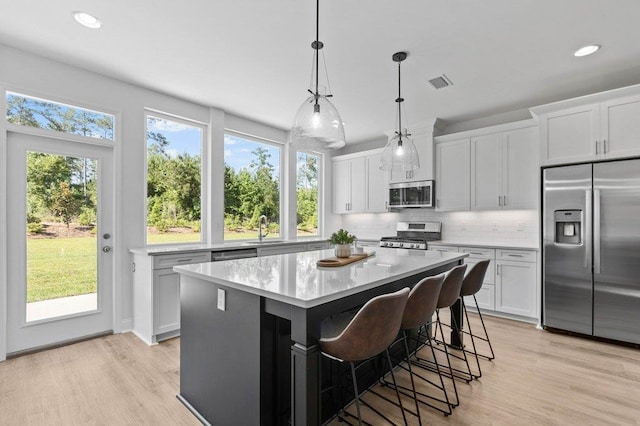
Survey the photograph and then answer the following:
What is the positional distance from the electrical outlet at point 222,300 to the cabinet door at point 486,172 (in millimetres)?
3867

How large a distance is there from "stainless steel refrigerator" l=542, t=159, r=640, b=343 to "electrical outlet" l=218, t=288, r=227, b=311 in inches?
144

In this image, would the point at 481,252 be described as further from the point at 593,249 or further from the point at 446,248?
the point at 593,249

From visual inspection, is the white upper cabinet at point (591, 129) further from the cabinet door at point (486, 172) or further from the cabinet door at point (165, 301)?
the cabinet door at point (165, 301)

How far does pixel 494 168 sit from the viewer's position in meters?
4.30

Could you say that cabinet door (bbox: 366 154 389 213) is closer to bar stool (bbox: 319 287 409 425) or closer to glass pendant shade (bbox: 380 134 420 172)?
glass pendant shade (bbox: 380 134 420 172)

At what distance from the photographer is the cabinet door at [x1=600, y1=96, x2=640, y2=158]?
10.3 feet

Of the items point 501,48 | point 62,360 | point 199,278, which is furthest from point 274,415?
point 501,48

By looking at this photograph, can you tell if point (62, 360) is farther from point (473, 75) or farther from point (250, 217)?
point (473, 75)

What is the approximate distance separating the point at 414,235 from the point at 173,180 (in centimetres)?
382

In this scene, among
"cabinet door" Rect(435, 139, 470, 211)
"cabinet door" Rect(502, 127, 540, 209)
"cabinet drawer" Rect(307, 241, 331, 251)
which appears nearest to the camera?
"cabinet door" Rect(502, 127, 540, 209)

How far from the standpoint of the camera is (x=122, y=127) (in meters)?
3.52

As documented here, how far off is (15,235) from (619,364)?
5.61m

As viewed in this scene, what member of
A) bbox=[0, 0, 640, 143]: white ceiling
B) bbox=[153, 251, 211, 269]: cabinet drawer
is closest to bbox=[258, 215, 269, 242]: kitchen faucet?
bbox=[153, 251, 211, 269]: cabinet drawer

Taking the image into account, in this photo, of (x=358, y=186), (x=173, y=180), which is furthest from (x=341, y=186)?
(x=173, y=180)
